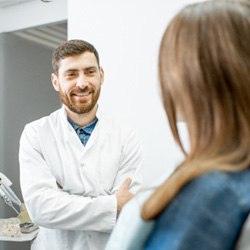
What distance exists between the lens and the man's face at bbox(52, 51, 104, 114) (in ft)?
4.85

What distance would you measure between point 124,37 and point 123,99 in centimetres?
31

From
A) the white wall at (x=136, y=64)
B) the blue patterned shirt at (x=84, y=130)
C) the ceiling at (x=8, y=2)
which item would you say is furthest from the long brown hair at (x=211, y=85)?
the ceiling at (x=8, y=2)

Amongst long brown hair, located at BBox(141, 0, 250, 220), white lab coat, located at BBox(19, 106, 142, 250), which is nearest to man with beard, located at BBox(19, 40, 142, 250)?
white lab coat, located at BBox(19, 106, 142, 250)

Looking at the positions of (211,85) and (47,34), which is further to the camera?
(47,34)

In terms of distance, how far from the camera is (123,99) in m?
1.91

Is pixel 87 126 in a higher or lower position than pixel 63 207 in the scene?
higher

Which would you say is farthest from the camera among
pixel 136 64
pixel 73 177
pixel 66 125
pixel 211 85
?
pixel 136 64

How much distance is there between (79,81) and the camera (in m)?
1.47

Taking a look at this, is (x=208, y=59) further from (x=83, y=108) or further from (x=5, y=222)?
(x=5, y=222)

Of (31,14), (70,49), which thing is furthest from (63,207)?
(31,14)

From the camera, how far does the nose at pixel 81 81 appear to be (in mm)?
1472

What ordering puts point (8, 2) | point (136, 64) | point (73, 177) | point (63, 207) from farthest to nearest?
point (8, 2) < point (136, 64) < point (73, 177) < point (63, 207)

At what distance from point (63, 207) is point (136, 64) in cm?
85

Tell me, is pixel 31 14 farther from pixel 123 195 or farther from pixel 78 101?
pixel 123 195
